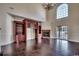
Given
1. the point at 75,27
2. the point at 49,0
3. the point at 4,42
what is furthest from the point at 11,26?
the point at 75,27

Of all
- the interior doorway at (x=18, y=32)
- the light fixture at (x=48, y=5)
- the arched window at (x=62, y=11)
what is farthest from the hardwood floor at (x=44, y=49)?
the light fixture at (x=48, y=5)


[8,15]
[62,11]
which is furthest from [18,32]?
[62,11]

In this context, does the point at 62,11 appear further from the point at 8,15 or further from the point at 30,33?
the point at 8,15

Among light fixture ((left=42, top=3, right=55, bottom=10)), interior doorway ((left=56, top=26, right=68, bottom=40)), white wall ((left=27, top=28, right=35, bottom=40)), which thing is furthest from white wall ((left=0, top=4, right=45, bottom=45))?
interior doorway ((left=56, top=26, right=68, bottom=40))

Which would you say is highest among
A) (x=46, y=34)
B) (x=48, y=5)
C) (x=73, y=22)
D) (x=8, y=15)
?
(x=48, y=5)

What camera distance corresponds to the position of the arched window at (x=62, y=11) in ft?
7.34

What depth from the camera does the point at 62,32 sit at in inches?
91.4

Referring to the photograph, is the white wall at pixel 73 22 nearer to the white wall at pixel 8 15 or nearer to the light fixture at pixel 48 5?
the light fixture at pixel 48 5

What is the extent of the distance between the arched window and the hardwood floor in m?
0.45

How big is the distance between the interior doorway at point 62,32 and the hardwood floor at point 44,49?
79mm

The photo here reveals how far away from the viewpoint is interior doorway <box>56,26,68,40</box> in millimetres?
2278

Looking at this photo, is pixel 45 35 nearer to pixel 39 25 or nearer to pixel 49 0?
pixel 39 25

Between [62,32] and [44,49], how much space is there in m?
0.45

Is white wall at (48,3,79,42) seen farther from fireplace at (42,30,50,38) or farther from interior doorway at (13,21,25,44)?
interior doorway at (13,21,25,44)
